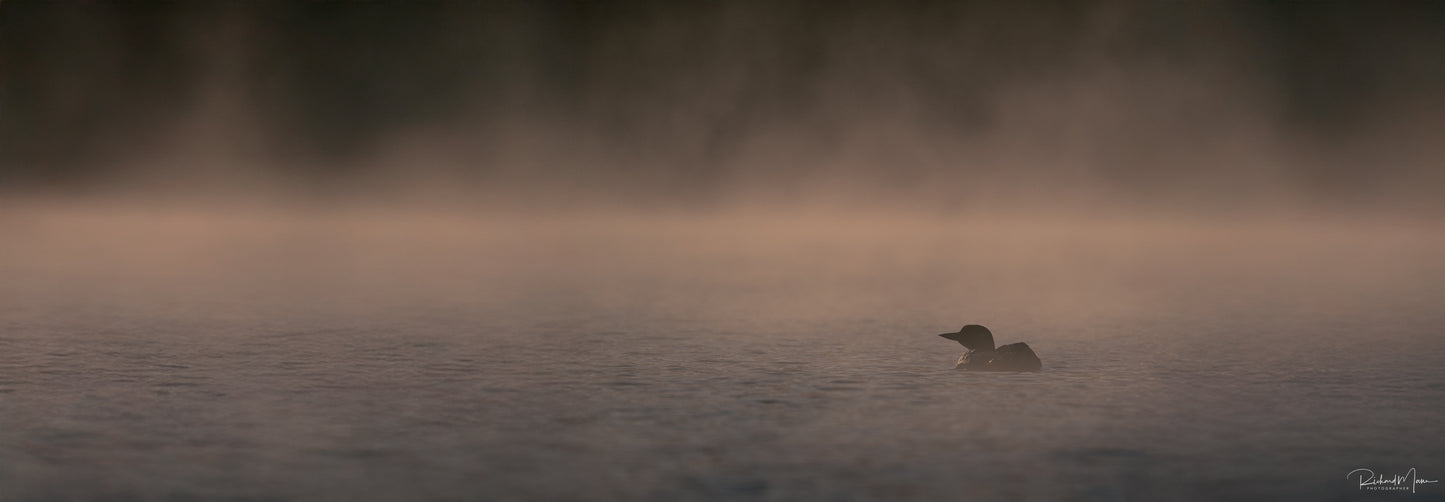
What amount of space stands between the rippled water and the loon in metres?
0.68

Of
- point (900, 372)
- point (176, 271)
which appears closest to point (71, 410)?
point (900, 372)

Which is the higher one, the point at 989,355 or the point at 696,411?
the point at 989,355

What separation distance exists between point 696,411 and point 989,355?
8804mm

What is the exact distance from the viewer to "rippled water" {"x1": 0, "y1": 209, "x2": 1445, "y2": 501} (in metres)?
19.4

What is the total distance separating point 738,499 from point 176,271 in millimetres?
79316

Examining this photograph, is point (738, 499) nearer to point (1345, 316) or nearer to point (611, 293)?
point (1345, 316)

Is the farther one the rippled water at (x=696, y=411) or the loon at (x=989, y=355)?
the loon at (x=989, y=355)

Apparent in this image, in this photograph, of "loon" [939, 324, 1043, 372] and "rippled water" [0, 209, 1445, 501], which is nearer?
"rippled water" [0, 209, 1445, 501]

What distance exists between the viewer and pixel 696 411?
25.5 metres

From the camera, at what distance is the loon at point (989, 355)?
3139 centimetres

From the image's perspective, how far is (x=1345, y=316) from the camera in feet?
166

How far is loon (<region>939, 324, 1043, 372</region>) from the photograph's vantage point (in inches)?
1236

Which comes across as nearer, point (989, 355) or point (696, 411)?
point (696, 411)

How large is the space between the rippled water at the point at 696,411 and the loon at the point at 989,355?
68 centimetres
